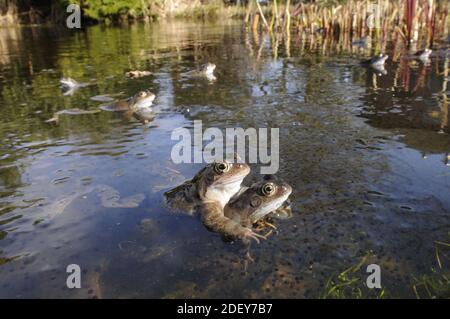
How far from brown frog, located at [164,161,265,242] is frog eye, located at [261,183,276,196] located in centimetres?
28

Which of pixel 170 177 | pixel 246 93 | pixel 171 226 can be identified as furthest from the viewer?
pixel 246 93

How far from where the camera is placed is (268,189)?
3.74m

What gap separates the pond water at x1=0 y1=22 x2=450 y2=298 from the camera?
→ 11.0 ft

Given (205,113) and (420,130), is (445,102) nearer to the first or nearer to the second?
(420,130)

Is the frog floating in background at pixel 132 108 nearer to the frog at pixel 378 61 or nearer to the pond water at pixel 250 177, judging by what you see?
the pond water at pixel 250 177

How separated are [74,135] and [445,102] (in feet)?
24.0

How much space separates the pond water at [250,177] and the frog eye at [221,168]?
0.63m

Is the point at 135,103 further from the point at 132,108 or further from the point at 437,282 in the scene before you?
the point at 437,282

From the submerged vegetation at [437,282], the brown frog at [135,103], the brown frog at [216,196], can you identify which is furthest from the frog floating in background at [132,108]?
the submerged vegetation at [437,282]

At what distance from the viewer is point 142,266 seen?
11.5 feet

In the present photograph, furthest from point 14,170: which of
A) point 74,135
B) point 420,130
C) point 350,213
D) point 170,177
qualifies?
point 420,130

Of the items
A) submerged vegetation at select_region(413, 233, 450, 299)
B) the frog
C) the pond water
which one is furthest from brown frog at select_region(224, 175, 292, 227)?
the frog

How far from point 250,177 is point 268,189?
4.30ft

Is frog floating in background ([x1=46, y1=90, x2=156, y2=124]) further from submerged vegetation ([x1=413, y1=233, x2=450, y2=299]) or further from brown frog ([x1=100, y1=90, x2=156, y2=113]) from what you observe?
submerged vegetation ([x1=413, y1=233, x2=450, y2=299])
